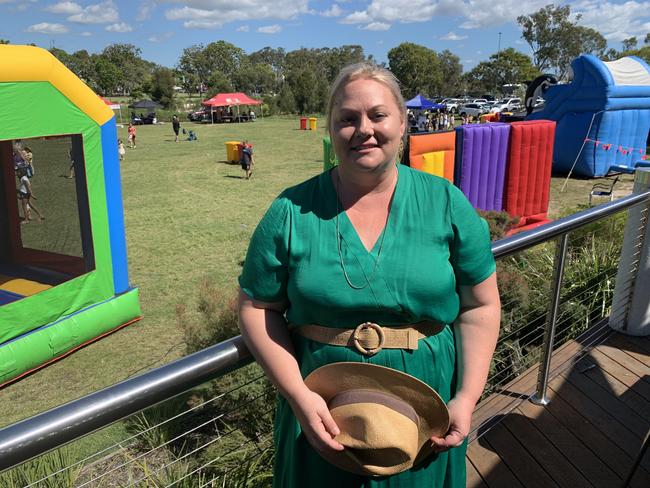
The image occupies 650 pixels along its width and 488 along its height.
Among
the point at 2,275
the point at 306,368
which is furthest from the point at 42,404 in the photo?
the point at 306,368

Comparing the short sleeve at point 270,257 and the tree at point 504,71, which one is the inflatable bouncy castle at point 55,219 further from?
the tree at point 504,71

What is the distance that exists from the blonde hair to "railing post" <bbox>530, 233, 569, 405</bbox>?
156 centimetres

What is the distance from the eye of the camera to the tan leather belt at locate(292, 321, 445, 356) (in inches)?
52.1

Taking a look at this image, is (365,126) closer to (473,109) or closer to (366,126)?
(366,126)

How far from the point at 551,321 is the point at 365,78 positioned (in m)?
1.97

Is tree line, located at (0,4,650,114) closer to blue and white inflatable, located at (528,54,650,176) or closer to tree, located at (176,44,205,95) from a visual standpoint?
tree, located at (176,44,205,95)

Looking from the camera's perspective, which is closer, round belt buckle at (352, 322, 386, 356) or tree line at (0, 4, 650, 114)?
round belt buckle at (352, 322, 386, 356)

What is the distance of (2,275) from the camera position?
6879 millimetres

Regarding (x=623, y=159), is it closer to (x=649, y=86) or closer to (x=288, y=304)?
(x=649, y=86)

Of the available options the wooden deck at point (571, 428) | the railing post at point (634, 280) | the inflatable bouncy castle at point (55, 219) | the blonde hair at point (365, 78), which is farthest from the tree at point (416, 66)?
the blonde hair at point (365, 78)

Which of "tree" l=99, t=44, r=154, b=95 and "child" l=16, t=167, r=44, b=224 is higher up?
"tree" l=99, t=44, r=154, b=95

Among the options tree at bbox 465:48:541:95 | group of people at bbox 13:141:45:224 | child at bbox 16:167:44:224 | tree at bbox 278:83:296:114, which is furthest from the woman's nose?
tree at bbox 465:48:541:95

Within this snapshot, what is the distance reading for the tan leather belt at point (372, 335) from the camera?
1.32 metres

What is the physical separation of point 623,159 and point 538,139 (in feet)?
24.9
